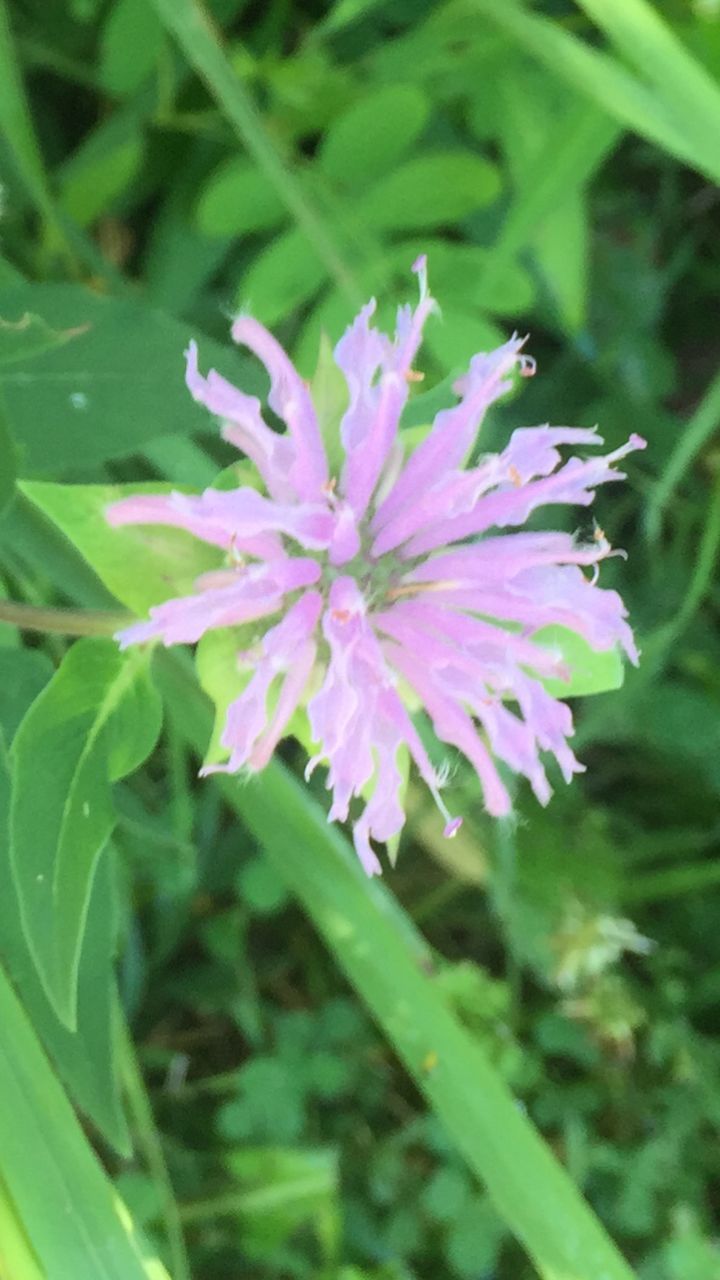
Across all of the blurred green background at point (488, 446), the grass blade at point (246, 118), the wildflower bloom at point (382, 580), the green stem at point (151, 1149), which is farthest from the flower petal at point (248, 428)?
the green stem at point (151, 1149)

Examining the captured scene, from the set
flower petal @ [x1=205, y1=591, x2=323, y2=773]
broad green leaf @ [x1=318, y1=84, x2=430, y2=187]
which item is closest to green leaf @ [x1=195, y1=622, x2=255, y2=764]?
flower petal @ [x1=205, y1=591, x2=323, y2=773]

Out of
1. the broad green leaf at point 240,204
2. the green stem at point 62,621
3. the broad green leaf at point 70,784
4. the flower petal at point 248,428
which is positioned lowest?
the broad green leaf at point 70,784

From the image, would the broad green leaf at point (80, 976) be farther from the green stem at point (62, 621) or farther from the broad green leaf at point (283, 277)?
the broad green leaf at point (283, 277)

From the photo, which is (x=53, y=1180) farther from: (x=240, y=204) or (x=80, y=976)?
(x=240, y=204)

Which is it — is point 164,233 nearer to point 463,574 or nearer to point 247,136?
point 247,136

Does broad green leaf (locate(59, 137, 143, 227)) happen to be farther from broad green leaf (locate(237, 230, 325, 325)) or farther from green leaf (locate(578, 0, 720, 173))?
green leaf (locate(578, 0, 720, 173))

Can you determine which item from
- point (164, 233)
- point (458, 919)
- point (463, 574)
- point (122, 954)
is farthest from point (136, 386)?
point (458, 919)
